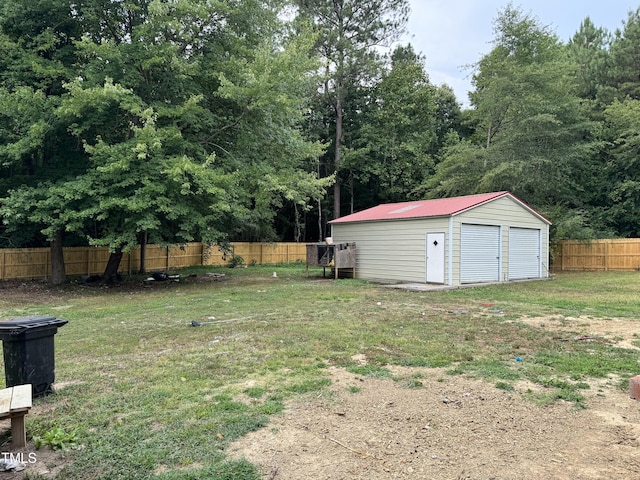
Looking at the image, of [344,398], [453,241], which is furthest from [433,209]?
[344,398]

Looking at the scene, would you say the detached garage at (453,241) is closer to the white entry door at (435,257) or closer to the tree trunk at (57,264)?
the white entry door at (435,257)

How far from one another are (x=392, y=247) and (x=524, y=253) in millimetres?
4878

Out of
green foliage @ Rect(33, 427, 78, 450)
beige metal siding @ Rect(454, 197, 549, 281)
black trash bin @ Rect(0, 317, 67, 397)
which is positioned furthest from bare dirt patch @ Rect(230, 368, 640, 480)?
beige metal siding @ Rect(454, 197, 549, 281)

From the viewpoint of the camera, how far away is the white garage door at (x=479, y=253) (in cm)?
1352

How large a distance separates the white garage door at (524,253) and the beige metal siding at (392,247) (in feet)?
11.4

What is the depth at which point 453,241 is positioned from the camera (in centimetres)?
1318

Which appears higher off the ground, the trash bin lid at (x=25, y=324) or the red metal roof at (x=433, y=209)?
the red metal roof at (x=433, y=209)

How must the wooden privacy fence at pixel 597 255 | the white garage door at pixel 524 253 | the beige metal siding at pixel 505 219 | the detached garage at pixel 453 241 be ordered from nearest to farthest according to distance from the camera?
the detached garage at pixel 453 241 < the beige metal siding at pixel 505 219 < the white garage door at pixel 524 253 < the wooden privacy fence at pixel 597 255

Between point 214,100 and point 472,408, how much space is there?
14.0 m

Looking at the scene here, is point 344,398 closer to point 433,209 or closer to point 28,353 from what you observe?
point 28,353

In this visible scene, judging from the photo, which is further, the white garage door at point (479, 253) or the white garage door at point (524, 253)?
the white garage door at point (524, 253)

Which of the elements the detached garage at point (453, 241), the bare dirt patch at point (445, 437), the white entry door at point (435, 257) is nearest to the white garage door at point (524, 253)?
the detached garage at point (453, 241)

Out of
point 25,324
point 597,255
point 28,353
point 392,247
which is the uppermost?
point 392,247

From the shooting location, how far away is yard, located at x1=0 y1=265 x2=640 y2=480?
2639mm
